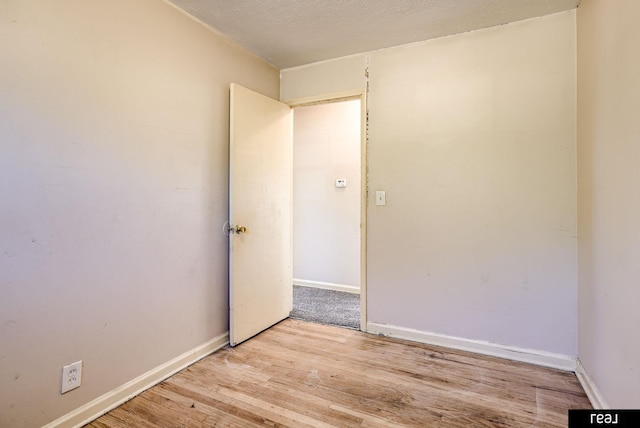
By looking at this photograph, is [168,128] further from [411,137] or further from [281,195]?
[411,137]

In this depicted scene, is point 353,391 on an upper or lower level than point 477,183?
lower

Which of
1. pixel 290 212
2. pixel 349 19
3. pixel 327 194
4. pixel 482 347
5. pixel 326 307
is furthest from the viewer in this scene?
pixel 327 194

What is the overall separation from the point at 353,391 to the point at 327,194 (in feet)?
8.44

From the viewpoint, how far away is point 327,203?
4.10 m

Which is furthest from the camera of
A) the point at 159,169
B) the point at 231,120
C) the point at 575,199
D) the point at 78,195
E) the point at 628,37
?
the point at 231,120

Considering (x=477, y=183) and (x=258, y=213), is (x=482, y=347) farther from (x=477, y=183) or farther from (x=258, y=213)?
(x=258, y=213)

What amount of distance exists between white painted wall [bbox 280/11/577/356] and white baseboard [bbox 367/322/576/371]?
0.14ft

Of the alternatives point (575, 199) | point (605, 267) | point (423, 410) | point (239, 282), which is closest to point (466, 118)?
point (575, 199)

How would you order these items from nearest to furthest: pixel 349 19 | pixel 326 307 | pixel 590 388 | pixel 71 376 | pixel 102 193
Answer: pixel 71 376 → pixel 102 193 → pixel 590 388 → pixel 349 19 → pixel 326 307

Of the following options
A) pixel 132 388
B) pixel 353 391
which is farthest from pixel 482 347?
pixel 132 388

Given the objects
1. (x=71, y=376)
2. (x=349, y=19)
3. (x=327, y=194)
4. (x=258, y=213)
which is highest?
(x=349, y=19)

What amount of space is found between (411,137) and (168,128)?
1771 millimetres

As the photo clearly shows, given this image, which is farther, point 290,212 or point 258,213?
point 290,212

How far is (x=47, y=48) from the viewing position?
57.4 inches
